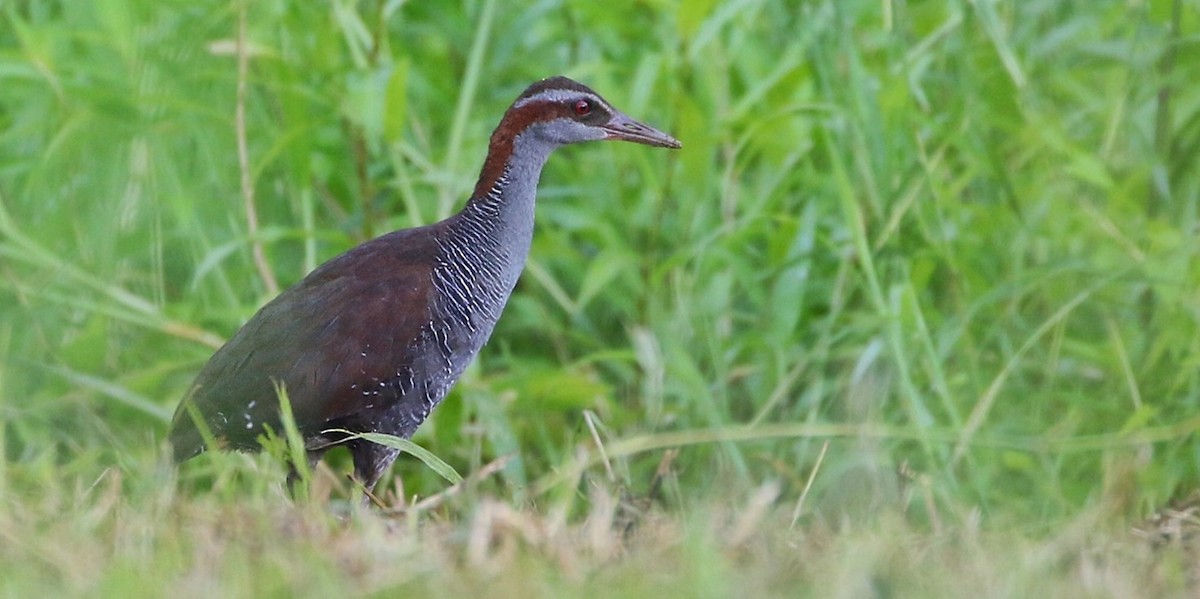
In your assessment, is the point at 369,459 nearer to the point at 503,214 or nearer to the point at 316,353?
the point at 316,353

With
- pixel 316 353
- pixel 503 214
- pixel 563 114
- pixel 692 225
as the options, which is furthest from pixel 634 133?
pixel 316 353

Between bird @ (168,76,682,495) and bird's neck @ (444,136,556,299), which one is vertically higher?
bird's neck @ (444,136,556,299)

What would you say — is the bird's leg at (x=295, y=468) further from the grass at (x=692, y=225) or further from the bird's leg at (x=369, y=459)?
the grass at (x=692, y=225)

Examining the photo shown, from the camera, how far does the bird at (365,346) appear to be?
411cm

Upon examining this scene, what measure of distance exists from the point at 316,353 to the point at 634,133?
103 cm

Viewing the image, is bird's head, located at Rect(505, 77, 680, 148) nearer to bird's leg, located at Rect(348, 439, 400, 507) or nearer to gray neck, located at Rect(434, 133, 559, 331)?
gray neck, located at Rect(434, 133, 559, 331)

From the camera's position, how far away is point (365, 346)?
163 inches

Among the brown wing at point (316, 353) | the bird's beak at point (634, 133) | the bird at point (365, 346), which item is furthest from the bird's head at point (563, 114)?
the brown wing at point (316, 353)

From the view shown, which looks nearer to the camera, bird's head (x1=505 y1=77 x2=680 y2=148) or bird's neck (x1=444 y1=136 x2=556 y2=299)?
bird's neck (x1=444 y1=136 x2=556 y2=299)

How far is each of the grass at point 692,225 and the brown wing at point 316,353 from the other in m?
0.31

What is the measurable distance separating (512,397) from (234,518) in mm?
2130

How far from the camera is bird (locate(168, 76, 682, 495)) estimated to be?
4105mm

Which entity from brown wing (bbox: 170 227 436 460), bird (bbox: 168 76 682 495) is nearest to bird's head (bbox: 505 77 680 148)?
bird (bbox: 168 76 682 495)

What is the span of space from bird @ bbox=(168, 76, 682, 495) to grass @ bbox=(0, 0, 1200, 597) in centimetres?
36
